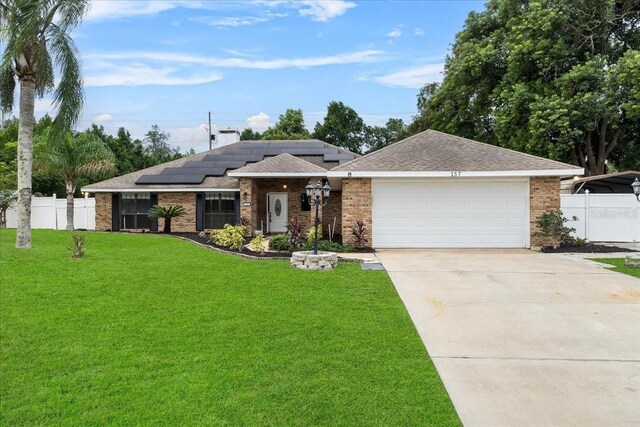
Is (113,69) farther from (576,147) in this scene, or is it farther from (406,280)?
(576,147)

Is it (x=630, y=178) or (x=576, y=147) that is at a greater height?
(x=576, y=147)

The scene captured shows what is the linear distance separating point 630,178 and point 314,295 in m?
14.9

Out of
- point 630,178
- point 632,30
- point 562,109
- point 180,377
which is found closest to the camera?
point 180,377

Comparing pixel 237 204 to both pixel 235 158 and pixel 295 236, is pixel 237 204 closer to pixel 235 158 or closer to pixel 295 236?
pixel 235 158

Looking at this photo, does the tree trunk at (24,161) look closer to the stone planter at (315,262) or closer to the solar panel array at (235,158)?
the solar panel array at (235,158)

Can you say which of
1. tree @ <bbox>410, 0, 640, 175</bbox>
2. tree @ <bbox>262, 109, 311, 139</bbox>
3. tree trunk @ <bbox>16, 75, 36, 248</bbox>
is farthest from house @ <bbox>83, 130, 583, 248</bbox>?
tree @ <bbox>262, 109, 311, 139</bbox>

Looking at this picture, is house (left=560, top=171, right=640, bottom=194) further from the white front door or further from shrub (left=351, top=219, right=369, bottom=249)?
the white front door

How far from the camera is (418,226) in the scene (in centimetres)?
1329

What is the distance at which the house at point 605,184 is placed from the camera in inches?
608

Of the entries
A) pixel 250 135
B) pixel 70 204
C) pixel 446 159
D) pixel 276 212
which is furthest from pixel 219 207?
pixel 250 135

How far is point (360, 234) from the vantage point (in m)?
12.9

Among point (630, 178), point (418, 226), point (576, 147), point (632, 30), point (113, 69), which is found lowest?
point (418, 226)

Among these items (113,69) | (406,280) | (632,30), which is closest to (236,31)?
(113,69)

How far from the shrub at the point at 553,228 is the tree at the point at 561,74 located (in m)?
6.69
